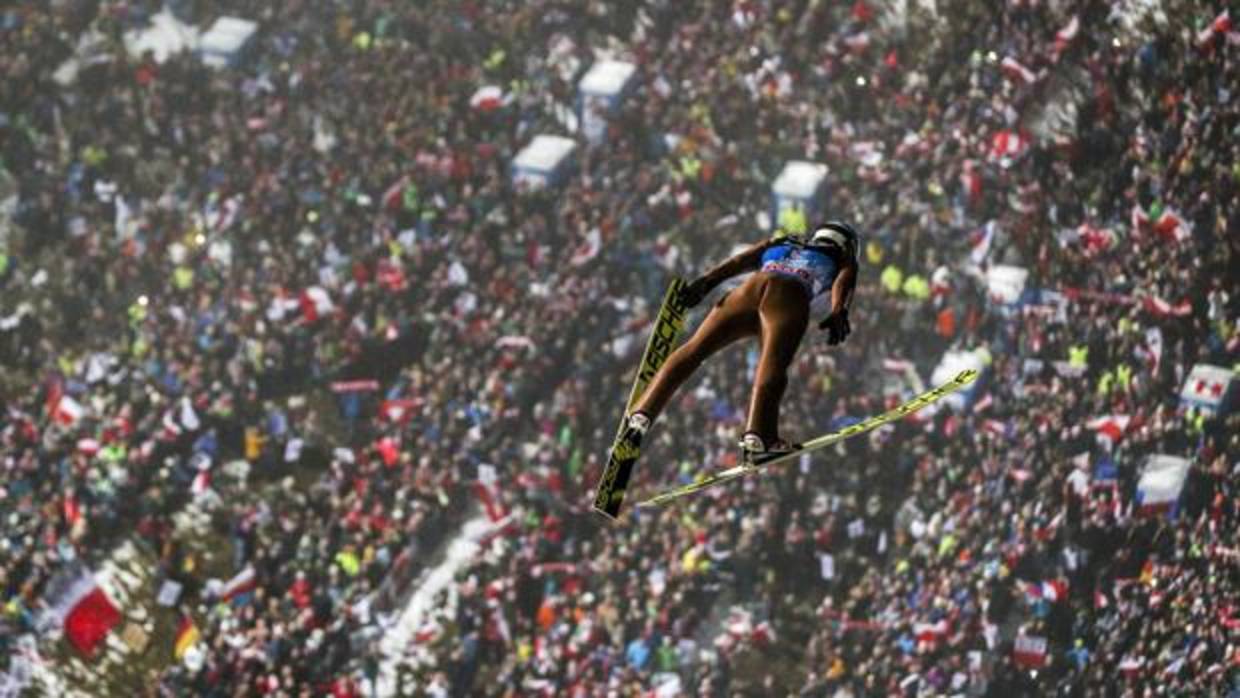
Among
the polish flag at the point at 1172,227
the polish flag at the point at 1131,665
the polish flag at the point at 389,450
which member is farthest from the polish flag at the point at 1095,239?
the polish flag at the point at 389,450

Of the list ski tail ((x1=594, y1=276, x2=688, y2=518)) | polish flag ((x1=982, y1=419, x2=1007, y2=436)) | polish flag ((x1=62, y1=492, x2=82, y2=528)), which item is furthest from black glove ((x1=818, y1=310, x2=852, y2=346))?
polish flag ((x1=62, y1=492, x2=82, y2=528))

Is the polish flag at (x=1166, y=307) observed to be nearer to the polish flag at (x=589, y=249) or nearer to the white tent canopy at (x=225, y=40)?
the polish flag at (x=589, y=249)

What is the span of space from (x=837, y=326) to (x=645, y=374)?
80.3 inches

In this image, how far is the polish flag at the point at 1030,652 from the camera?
30188 mm

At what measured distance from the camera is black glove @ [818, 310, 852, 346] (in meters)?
19.1

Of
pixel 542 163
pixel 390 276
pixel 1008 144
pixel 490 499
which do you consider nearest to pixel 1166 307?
pixel 1008 144

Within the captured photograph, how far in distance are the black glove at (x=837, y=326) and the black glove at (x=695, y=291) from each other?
44.1 inches

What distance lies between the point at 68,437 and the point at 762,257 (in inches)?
722

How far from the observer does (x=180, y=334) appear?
3712 centimetres

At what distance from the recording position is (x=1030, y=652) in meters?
30.2

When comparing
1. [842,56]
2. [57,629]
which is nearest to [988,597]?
[842,56]

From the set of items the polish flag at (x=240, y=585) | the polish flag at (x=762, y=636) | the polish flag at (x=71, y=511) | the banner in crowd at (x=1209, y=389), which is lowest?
the polish flag at (x=762, y=636)

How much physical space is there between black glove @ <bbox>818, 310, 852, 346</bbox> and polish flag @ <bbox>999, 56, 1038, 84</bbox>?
58.4ft

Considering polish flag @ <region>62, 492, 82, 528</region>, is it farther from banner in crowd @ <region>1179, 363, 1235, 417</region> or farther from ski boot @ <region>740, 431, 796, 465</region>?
ski boot @ <region>740, 431, 796, 465</region>
